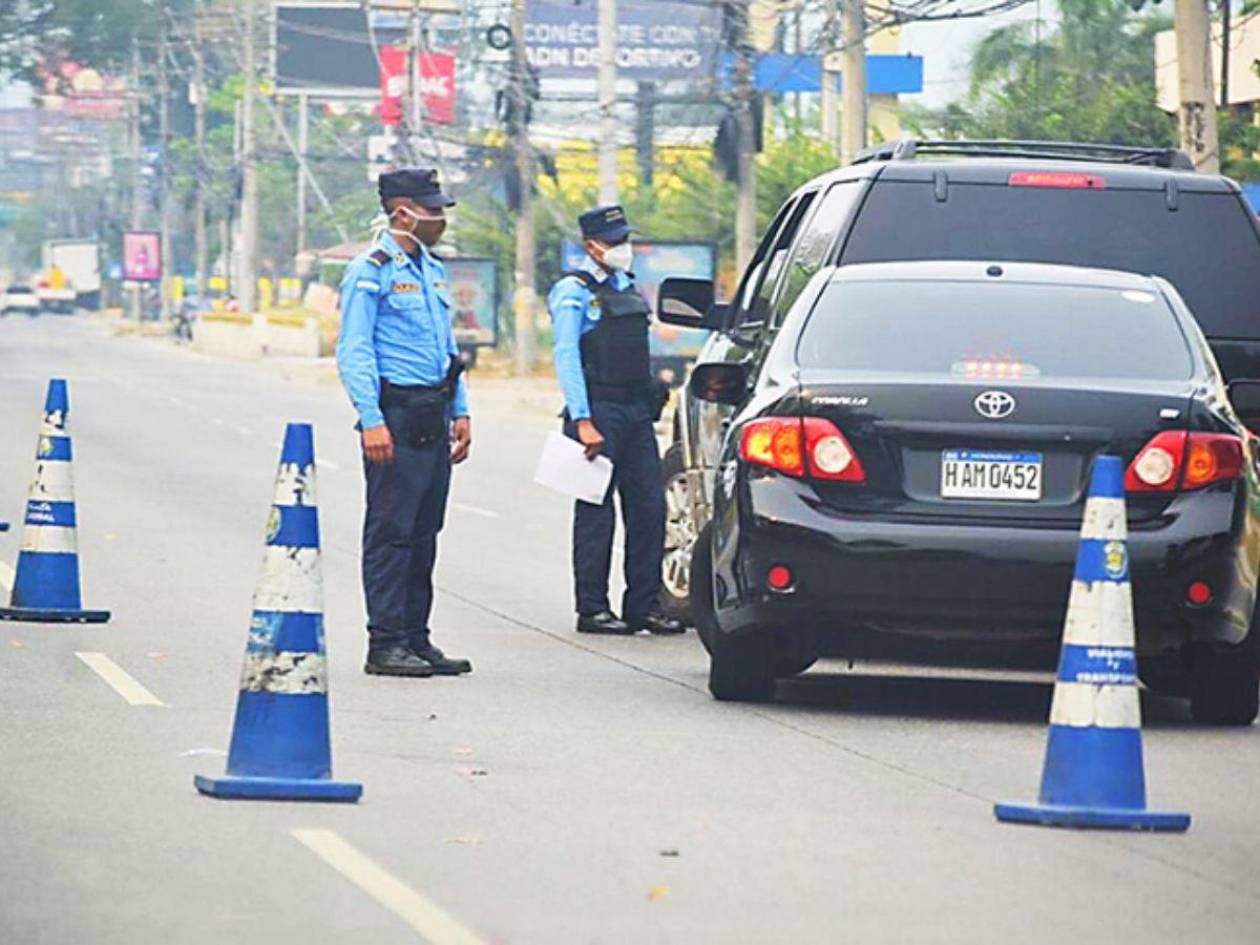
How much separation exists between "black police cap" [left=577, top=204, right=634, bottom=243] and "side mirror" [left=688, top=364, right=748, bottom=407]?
2.24m

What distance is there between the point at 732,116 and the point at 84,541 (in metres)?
24.3

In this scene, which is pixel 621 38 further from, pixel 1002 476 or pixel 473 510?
pixel 1002 476

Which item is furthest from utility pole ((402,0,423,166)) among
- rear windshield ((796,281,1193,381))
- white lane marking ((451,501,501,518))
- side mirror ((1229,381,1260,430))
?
rear windshield ((796,281,1193,381))

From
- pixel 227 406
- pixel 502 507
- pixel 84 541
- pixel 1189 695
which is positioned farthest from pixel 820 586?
pixel 227 406

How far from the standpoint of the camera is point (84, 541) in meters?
19.3

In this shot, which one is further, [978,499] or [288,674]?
[978,499]

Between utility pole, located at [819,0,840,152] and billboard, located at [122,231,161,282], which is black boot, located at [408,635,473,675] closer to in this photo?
utility pole, located at [819,0,840,152]

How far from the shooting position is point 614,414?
47.8ft

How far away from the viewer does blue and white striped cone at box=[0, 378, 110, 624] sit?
1430cm

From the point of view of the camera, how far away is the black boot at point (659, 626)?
47.9 feet

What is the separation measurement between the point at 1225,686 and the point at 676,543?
406 centimetres

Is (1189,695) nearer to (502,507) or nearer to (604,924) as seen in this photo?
(604,924)

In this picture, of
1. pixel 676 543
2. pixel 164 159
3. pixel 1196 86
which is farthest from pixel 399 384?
pixel 164 159

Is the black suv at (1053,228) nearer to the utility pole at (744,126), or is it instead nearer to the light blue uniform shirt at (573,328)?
the light blue uniform shirt at (573,328)
